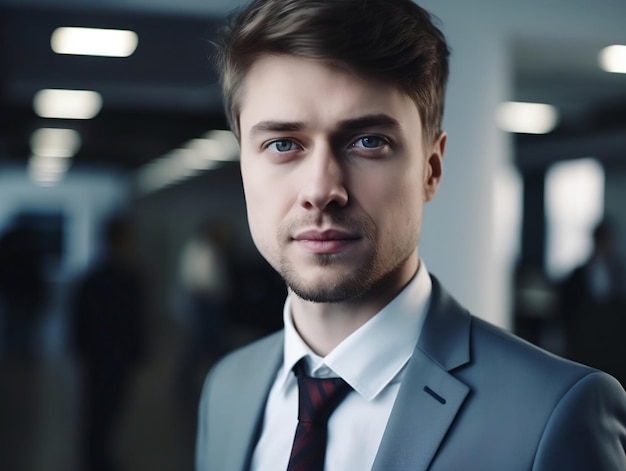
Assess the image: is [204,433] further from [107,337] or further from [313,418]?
[107,337]

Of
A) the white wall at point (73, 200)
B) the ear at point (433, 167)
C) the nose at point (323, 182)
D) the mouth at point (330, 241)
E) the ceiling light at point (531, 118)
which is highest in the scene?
the ceiling light at point (531, 118)

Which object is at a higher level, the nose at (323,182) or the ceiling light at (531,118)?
the ceiling light at (531,118)

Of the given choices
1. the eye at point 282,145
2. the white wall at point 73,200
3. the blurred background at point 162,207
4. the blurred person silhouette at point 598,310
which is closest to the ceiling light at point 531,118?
the blurred background at point 162,207

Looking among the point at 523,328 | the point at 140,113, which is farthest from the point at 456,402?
the point at 523,328

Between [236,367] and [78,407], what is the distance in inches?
214

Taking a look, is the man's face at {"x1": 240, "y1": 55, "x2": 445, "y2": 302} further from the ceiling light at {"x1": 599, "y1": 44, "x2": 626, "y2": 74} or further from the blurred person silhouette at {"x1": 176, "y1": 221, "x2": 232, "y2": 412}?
the blurred person silhouette at {"x1": 176, "y1": 221, "x2": 232, "y2": 412}

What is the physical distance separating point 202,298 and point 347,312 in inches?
147

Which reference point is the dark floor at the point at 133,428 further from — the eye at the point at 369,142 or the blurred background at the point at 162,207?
the eye at the point at 369,142

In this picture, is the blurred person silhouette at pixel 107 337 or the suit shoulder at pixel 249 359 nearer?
the suit shoulder at pixel 249 359

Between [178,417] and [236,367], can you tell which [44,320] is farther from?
[236,367]

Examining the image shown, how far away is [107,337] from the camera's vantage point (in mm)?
4121

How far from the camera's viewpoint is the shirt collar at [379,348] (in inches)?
44.3

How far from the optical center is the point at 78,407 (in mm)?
6434

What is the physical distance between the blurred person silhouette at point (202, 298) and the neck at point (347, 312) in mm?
3447
